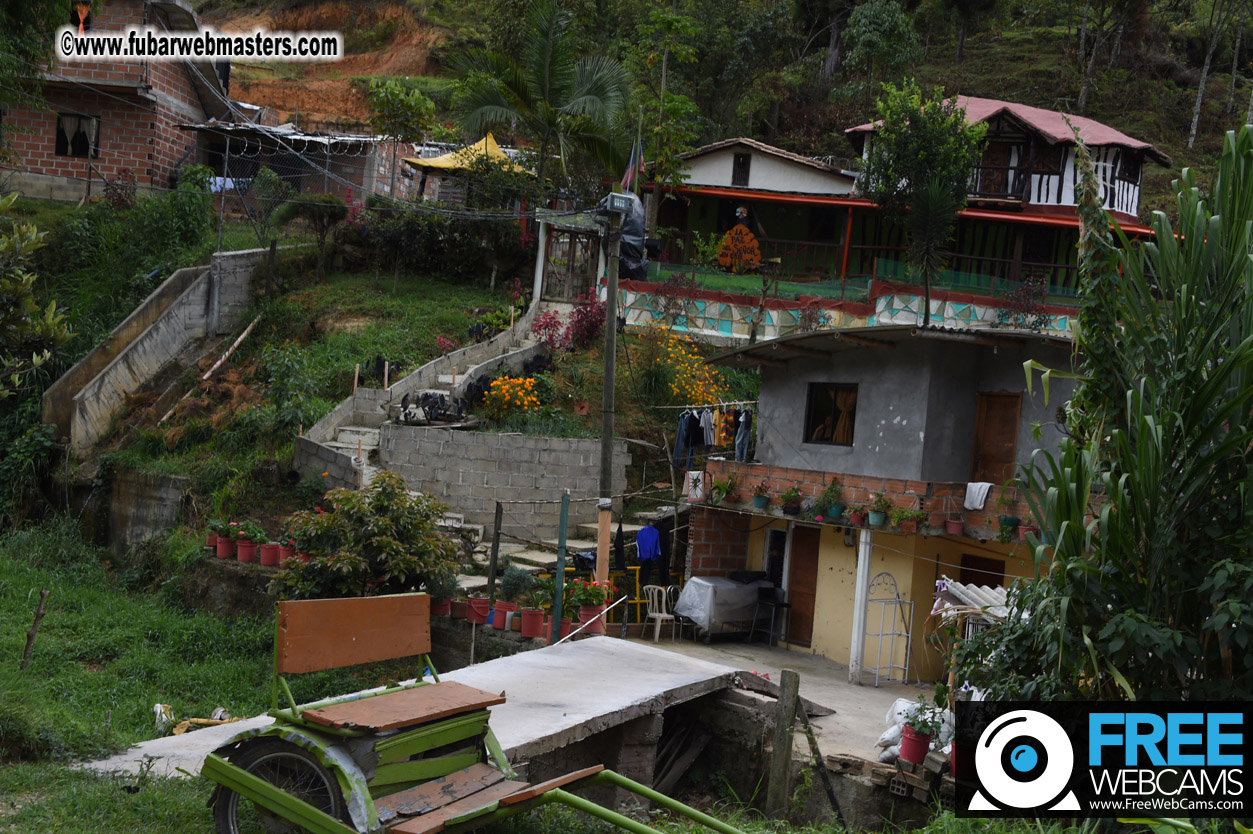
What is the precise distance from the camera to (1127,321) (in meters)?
7.08

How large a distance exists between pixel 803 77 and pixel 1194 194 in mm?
38105

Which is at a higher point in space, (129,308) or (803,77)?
(803,77)

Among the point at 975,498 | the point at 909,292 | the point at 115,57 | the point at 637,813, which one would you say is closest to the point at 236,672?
the point at 637,813

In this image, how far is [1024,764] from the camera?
6.86 metres

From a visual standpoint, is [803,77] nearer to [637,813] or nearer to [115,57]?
[115,57]

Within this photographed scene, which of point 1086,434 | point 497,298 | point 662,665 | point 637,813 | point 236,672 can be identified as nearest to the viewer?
point 1086,434

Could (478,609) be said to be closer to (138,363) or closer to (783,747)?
(783,747)

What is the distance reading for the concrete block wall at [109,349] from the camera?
19.8 metres

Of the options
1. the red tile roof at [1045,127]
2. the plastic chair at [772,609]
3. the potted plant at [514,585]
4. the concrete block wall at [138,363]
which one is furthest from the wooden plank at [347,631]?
the red tile roof at [1045,127]

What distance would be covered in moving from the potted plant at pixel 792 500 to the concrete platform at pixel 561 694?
12.2 ft

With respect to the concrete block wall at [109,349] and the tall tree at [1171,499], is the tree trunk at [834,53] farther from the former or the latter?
the tall tree at [1171,499]

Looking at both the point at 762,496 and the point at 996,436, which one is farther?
the point at 762,496

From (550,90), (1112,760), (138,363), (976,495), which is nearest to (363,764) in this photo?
(1112,760)

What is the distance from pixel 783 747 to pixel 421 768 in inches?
166
